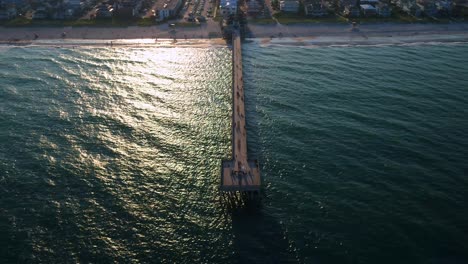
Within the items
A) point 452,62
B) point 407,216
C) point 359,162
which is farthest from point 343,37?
point 407,216

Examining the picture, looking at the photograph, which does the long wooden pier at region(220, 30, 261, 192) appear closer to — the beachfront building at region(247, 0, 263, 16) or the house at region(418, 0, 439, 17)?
the beachfront building at region(247, 0, 263, 16)

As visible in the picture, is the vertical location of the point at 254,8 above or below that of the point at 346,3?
below

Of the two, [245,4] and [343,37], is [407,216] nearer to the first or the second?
[343,37]

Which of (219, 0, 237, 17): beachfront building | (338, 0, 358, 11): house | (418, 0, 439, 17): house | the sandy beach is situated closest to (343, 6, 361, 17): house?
(338, 0, 358, 11): house

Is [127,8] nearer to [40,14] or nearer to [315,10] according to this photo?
[40,14]

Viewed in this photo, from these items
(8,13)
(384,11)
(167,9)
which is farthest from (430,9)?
(8,13)

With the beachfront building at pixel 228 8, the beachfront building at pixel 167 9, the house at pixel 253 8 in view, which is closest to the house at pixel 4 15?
the beachfront building at pixel 167 9
